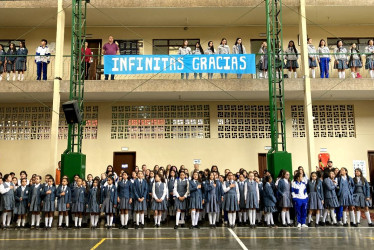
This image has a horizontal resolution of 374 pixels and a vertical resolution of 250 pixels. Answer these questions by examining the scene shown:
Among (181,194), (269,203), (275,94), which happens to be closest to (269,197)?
(269,203)

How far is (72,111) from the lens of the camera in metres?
10.7

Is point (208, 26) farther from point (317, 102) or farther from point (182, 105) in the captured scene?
point (317, 102)

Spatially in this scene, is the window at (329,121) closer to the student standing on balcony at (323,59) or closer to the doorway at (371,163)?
the doorway at (371,163)

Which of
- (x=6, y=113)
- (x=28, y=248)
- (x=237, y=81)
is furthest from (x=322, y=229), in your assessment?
(x=6, y=113)

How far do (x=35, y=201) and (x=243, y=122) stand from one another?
8.31m

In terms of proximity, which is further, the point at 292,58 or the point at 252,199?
the point at 292,58

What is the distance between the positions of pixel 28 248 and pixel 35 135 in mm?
8397

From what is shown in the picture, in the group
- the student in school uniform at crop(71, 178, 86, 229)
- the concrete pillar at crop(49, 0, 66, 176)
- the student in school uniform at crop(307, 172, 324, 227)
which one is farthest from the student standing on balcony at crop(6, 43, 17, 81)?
the student in school uniform at crop(307, 172, 324, 227)

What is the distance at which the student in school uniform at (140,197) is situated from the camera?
952 centimetres

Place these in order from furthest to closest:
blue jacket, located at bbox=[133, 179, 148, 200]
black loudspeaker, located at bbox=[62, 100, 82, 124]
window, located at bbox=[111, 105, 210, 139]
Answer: window, located at bbox=[111, 105, 210, 139], black loudspeaker, located at bbox=[62, 100, 82, 124], blue jacket, located at bbox=[133, 179, 148, 200]

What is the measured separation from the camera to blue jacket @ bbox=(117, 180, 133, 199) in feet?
31.4

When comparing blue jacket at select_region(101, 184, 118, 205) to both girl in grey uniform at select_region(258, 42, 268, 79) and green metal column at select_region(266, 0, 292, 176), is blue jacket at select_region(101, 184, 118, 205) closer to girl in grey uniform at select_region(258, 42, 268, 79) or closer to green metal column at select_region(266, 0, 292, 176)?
green metal column at select_region(266, 0, 292, 176)

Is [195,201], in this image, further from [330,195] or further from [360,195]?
[360,195]

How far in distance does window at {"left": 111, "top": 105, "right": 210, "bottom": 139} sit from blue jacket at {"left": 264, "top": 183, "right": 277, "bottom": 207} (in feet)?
16.8
